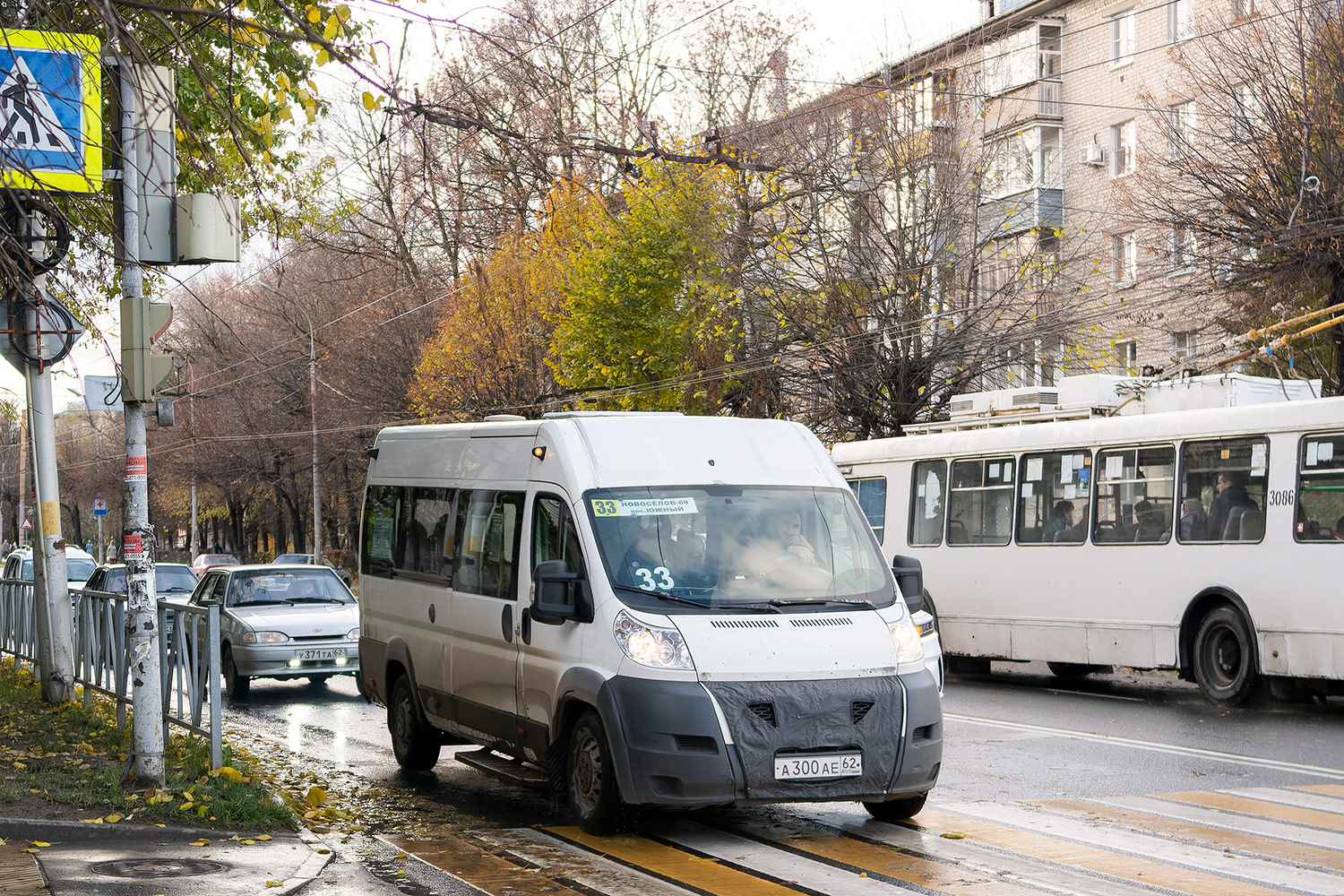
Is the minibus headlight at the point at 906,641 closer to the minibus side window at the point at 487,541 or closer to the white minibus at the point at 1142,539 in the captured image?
the minibus side window at the point at 487,541

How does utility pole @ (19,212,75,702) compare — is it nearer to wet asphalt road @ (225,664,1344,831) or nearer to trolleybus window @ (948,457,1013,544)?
wet asphalt road @ (225,664,1344,831)

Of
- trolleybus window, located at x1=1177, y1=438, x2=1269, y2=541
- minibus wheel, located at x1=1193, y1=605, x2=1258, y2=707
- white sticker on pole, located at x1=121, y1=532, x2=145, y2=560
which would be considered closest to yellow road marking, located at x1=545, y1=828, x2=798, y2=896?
white sticker on pole, located at x1=121, y1=532, x2=145, y2=560

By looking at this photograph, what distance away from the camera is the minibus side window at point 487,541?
9.91 meters

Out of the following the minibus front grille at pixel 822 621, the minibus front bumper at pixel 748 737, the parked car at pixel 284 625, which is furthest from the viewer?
the parked car at pixel 284 625

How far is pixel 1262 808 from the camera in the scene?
9383 millimetres

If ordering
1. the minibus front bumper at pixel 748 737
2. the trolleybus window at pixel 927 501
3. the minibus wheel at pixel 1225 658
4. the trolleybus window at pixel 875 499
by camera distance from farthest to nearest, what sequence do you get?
the trolleybus window at pixel 875 499 < the trolleybus window at pixel 927 501 < the minibus wheel at pixel 1225 658 < the minibus front bumper at pixel 748 737

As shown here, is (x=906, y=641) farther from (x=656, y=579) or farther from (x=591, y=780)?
(x=591, y=780)

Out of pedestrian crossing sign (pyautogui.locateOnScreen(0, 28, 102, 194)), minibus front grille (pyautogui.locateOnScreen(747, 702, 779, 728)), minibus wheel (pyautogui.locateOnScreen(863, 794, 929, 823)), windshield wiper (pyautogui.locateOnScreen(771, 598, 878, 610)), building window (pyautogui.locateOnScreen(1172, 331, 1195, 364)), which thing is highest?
building window (pyautogui.locateOnScreen(1172, 331, 1195, 364))

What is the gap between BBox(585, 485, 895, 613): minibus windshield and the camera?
8.76m

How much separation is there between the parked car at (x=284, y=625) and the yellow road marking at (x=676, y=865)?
964cm

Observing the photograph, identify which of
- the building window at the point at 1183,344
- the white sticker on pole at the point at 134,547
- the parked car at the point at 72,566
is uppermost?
the building window at the point at 1183,344

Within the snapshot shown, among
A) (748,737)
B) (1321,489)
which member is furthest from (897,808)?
(1321,489)

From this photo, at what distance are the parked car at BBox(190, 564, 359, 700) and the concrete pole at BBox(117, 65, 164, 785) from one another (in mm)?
8229

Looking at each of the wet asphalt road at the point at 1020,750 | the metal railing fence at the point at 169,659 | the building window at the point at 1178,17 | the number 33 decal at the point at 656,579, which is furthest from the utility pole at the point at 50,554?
the building window at the point at 1178,17
